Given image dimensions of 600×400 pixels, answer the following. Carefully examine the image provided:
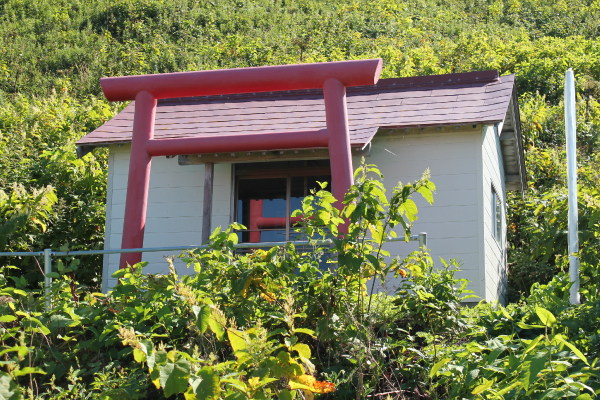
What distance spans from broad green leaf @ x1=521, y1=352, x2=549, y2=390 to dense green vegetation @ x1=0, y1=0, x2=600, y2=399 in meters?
0.01

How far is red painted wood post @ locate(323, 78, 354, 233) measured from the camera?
25.4 ft

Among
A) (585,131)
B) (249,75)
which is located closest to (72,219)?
(249,75)

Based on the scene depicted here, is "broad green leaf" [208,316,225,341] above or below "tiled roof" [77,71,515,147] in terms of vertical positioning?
below

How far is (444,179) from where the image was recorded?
369 inches

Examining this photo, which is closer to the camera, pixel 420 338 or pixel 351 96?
pixel 420 338

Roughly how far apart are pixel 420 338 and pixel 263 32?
26.3 m

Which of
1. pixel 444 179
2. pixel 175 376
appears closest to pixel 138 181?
pixel 444 179

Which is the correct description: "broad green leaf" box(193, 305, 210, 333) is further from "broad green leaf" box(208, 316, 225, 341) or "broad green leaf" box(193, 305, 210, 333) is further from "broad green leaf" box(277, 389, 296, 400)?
"broad green leaf" box(277, 389, 296, 400)

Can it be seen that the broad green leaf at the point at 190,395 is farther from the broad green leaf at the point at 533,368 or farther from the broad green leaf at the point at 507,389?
the broad green leaf at the point at 533,368

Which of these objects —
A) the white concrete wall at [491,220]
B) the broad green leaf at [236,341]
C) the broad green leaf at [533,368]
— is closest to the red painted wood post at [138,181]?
the broad green leaf at [236,341]

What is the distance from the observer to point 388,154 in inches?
381

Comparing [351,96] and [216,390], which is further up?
[351,96]

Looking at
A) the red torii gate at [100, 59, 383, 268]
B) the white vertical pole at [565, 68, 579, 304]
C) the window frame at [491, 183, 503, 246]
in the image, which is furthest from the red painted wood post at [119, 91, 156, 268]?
the window frame at [491, 183, 503, 246]

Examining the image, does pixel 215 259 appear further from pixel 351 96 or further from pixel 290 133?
pixel 351 96
